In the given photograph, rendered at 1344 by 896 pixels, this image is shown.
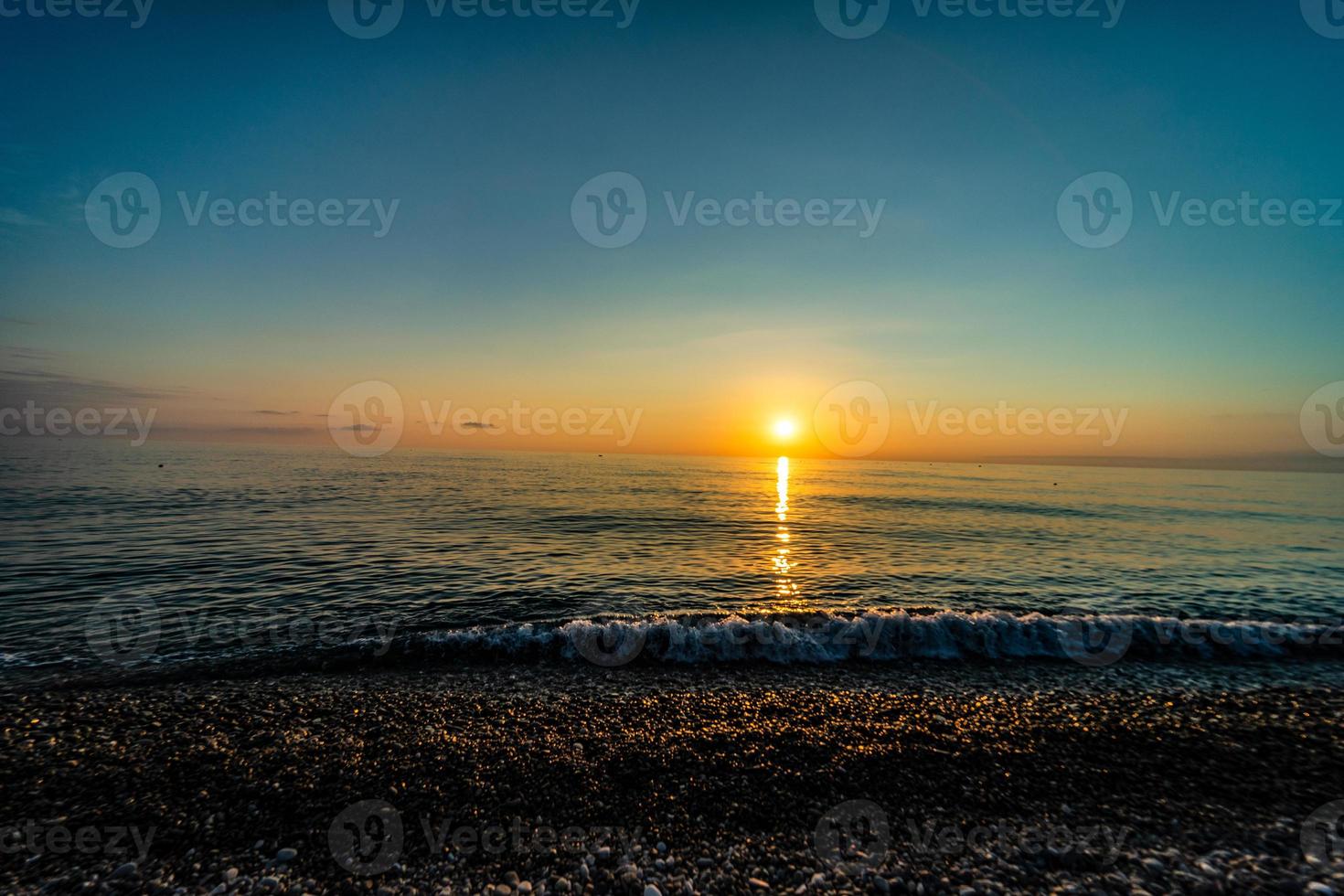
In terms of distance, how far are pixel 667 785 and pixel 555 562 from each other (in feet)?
58.3

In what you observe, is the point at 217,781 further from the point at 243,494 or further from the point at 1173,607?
the point at 243,494

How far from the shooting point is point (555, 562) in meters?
25.2

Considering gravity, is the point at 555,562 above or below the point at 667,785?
below

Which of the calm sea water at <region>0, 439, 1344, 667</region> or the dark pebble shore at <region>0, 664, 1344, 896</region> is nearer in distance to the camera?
the dark pebble shore at <region>0, 664, 1344, 896</region>

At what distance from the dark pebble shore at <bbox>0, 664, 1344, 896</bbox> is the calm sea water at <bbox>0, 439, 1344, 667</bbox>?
501 centimetres

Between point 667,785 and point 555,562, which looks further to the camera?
point 555,562

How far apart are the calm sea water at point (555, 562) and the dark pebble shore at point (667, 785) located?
501cm

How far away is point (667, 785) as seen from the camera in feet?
27.6

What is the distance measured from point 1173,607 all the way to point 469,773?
23833 mm

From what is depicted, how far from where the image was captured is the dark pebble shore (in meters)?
6.64

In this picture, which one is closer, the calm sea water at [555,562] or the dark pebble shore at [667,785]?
the dark pebble shore at [667,785]

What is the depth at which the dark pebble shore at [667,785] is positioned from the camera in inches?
261

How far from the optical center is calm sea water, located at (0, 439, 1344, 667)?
1747 cm

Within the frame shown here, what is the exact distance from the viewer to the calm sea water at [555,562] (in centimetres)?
1747
